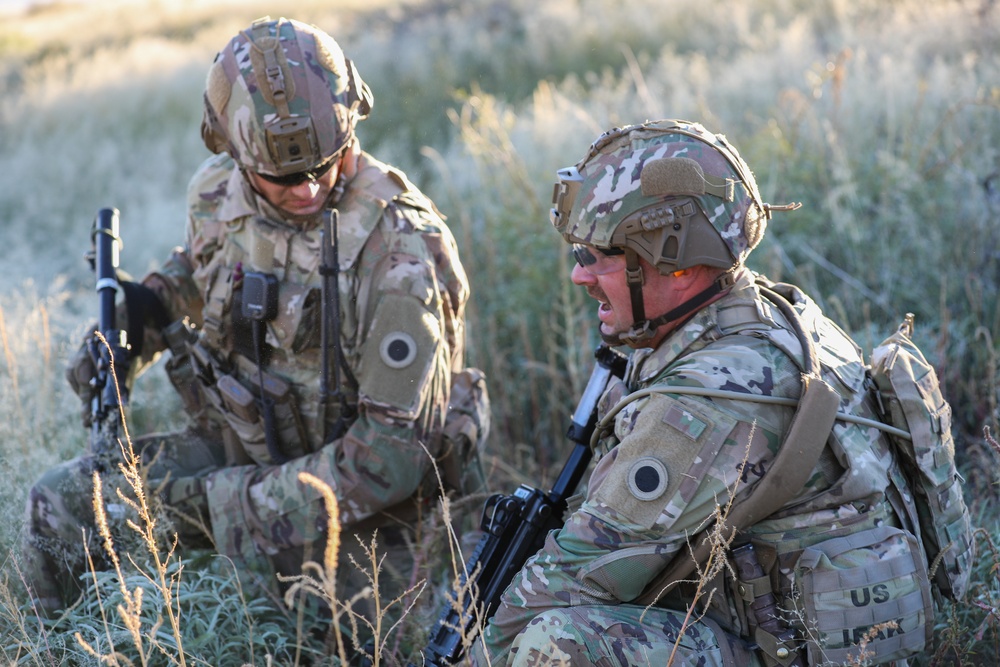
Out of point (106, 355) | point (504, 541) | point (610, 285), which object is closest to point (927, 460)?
point (610, 285)

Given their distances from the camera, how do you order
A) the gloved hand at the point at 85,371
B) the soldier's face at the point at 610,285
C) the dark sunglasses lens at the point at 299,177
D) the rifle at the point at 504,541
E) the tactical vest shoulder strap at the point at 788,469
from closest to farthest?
the tactical vest shoulder strap at the point at 788,469, the soldier's face at the point at 610,285, the rifle at the point at 504,541, the dark sunglasses lens at the point at 299,177, the gloved hand at the point at 85,371

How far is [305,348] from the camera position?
3688 mm

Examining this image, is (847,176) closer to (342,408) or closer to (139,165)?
(342,408)

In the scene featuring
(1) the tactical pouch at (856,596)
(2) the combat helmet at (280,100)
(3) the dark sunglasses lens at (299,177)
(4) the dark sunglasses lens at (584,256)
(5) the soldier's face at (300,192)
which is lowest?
(1) the tactical pouch at (856,596)

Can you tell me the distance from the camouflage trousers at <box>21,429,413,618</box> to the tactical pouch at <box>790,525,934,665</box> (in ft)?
5.05

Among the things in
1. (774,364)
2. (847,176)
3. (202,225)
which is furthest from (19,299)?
(847,176)

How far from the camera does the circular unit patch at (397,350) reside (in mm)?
3443

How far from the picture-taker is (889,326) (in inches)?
202

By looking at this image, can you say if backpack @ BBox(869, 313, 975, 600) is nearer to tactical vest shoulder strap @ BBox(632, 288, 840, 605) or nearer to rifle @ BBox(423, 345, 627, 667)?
tactical vest shoulder strap @ BBox(632, 288, 840, 605)

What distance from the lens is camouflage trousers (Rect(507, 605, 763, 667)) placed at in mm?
2506

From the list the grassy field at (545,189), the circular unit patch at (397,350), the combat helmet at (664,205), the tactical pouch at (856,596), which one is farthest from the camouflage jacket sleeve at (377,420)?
the tactical pouch at (856,596)

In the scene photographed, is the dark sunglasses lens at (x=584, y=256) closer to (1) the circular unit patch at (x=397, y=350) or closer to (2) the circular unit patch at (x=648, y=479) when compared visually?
(2) the circular unit patch at (x=648, y=479)

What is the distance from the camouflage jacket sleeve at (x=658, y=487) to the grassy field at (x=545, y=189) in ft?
2.46

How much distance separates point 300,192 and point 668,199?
145 centimetres
